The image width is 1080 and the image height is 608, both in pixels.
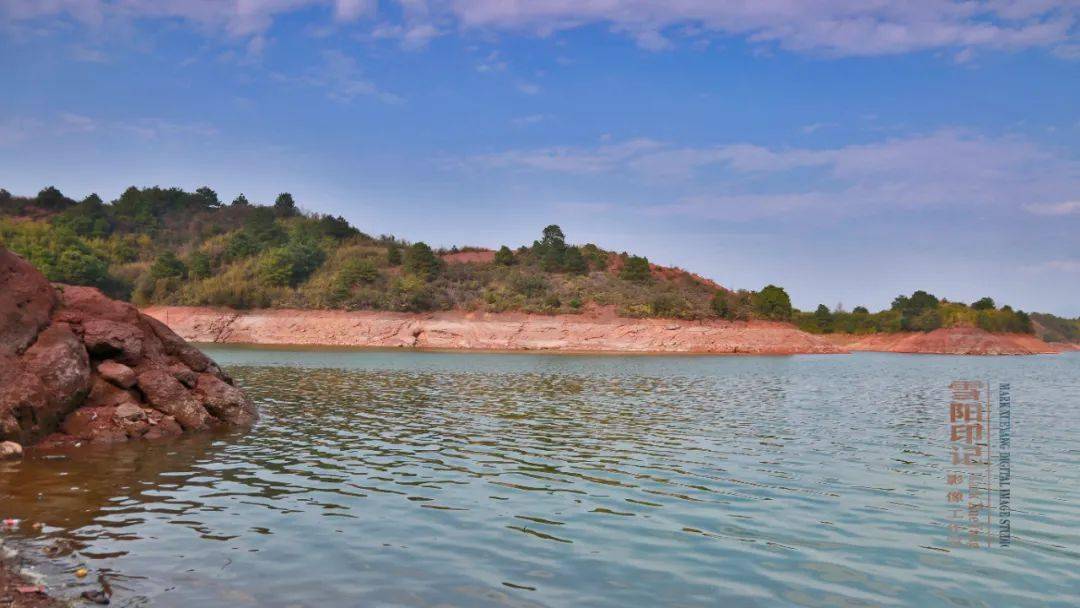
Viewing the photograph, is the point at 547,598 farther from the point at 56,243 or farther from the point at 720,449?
the point at 56,243

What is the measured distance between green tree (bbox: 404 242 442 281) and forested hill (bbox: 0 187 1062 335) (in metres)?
0.14

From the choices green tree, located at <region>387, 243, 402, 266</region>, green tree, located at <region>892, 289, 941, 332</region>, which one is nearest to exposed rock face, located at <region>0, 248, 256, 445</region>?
green tree, located at <region>387, 243, 402, 266</region>

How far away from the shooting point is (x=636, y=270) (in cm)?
9444

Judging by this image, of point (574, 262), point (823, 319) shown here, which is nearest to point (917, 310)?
point (823, 319)

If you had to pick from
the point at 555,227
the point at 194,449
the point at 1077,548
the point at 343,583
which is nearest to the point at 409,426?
the point at 194,449

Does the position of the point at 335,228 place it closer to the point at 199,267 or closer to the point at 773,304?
the point at 199,267

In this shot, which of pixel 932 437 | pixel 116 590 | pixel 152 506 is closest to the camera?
pixel 116 590

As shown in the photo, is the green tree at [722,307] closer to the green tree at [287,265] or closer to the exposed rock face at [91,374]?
the green tree at [287,265]

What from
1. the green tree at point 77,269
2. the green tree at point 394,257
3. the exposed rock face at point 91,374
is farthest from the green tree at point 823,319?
the exposed rock face at point 91,374

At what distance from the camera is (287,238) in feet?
331

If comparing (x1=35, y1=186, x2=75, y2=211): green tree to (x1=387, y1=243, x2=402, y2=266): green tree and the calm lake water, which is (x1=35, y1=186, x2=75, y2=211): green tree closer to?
(x1=387, y1=243, x2=402, y2=266): green tree

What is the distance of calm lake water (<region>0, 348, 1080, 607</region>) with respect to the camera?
8.10 m

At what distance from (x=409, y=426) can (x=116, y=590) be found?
40.9ft

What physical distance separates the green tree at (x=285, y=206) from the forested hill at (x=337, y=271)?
2679 mm
